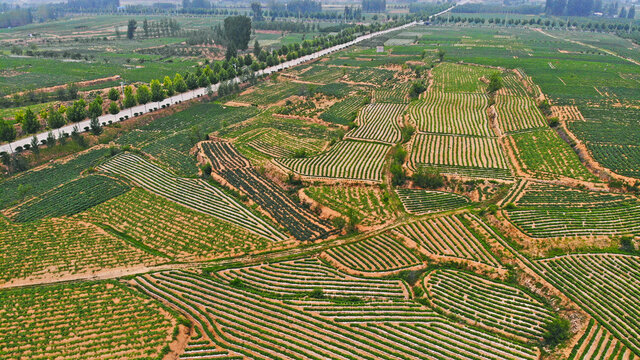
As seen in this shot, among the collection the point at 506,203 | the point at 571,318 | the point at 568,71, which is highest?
the point at 568,71

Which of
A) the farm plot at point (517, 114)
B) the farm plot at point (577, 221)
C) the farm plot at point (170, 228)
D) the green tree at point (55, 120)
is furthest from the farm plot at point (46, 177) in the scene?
the farm plot at point (517, 114)

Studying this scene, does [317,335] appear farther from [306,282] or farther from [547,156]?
[547,156]

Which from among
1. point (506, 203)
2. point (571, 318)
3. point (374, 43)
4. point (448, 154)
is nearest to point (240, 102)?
point (448, 154)

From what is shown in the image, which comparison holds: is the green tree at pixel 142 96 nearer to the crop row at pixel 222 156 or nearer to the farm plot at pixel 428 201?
the crop row at pixel 222 156

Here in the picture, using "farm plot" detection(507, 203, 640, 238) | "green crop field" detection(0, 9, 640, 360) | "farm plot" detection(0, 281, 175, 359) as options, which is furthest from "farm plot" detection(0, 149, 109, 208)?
"farm plot" detection(507, 203, 640, 238)

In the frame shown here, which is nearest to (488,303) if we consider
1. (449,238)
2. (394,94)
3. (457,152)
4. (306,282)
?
(449,238)

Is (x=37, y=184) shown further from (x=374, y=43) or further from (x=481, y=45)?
(x=481, y=45)
